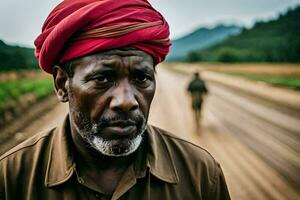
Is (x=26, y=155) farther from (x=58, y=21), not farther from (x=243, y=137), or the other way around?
(x=243, y=137)

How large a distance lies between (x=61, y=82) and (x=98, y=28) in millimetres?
460

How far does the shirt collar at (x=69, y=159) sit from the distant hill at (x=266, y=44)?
2621 inches

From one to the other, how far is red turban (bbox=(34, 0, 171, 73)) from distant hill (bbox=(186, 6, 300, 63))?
6665 centimetres

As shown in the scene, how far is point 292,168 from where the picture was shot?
6930 mm

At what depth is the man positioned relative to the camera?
180 centimetres

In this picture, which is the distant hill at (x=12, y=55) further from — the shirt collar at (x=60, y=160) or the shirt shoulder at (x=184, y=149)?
the shirt shoulder at (x=184, y=149)

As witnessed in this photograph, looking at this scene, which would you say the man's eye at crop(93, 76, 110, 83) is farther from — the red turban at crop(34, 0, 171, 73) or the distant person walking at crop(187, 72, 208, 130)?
the distant person walking at crop(187, 72, 208, 130)

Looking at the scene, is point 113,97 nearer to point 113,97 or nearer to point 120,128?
point 113,97

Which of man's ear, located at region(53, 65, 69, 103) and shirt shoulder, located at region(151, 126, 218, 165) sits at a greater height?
man's ear, located at region(53, 65, 69, 103)

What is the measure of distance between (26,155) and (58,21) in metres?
0.80

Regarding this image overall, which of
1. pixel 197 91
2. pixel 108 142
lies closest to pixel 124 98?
pixel 108 142

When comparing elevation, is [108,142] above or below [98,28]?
below

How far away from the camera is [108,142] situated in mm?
1824

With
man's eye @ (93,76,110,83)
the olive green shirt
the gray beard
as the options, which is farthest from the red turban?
the olive green shirt
